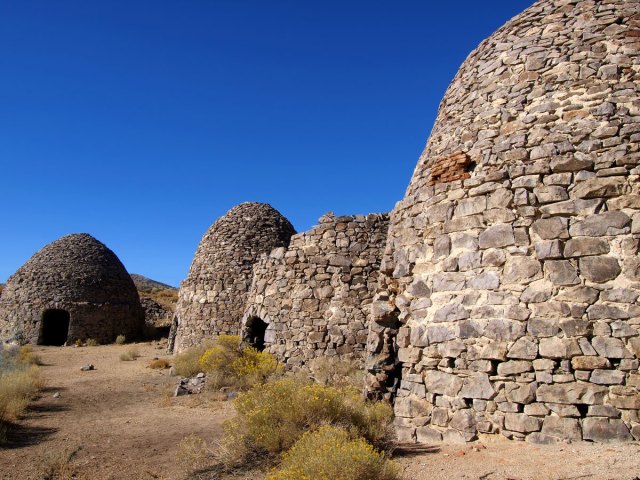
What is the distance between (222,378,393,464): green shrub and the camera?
5.35 m

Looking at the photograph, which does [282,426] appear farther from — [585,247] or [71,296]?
[71,296]

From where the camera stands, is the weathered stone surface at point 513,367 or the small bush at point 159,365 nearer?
the weathered stone surface at point 513,367

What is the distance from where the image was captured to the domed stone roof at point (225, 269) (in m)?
15.6

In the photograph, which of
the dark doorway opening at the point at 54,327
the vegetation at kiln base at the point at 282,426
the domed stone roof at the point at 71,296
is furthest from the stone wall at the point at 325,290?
the dark doorway opening at the point at 54,327

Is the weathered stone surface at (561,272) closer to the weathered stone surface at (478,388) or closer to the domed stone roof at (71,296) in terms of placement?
the weathered stone surface at (478,388)

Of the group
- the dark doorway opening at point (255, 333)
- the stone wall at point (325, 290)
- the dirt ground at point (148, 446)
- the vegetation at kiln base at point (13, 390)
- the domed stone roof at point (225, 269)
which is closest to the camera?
the dirt ground at point (148, 446)

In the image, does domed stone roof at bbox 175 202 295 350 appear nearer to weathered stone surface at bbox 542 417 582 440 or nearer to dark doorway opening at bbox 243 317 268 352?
Result: dark doorway opening at bbox 243 317 268 352

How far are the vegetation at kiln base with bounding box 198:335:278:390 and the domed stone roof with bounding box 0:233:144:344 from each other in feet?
40.1

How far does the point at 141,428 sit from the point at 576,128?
→ 24.3 feet

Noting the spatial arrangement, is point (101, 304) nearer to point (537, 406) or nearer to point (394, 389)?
point (394, 389)

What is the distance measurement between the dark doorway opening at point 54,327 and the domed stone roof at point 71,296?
0.04 metres

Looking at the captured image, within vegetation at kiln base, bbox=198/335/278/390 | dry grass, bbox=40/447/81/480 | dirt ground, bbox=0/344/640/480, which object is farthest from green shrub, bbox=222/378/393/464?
vegetation at kiln base, bbox=198/335/278/390

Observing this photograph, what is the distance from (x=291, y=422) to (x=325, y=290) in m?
5.48

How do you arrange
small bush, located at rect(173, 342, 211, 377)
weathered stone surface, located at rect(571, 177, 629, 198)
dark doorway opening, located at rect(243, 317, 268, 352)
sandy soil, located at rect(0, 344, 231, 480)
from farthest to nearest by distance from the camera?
small bush, located at rect(173, 342, 211, 377), dark doorway opening, located at rect(243, 317, 268, 352), sandy soil, located at rect(0, 344, 231, 480), weathered stone surface, located at rect(571, 177, 629, 198)
